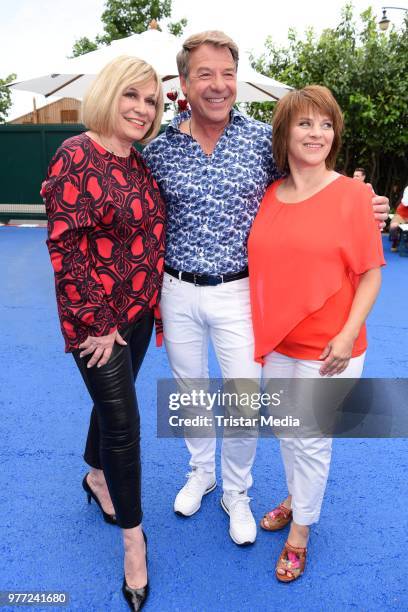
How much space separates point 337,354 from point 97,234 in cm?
94

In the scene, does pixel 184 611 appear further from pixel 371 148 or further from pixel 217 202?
pixel 371 148

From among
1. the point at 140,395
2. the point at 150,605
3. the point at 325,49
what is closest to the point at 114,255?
the point at 150,605

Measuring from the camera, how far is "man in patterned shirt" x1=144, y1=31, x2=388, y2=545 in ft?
6.60

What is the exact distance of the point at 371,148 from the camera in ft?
33.9

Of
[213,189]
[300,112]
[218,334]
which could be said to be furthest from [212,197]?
[218,334]

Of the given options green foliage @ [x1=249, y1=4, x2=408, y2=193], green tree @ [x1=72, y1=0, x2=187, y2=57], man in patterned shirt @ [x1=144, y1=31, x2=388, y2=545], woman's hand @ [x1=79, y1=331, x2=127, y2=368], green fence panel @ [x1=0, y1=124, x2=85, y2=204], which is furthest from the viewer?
green tree @ [x1=72, y1=0, x2=187, y2=57]

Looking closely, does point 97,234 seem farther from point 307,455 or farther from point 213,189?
point 307,455

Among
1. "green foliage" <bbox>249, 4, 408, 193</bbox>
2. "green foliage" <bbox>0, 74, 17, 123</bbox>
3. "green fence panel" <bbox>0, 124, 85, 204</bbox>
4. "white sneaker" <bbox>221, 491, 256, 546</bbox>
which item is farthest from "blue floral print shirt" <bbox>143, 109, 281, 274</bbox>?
"green foliage" <bbox>0, 74, 17, 123</bbox>

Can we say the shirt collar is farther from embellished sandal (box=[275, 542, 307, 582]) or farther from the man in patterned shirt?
embellished sandal (box=[275, 542, 307, 582])

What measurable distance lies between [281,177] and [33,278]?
5359 mm

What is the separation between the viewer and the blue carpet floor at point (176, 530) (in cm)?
200

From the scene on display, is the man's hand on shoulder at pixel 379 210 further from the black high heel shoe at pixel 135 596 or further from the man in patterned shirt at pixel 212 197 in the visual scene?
the black high heel shoe at pixel 135 596

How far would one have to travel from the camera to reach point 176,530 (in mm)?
2346

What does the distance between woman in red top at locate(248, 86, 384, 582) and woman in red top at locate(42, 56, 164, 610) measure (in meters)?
0.46
